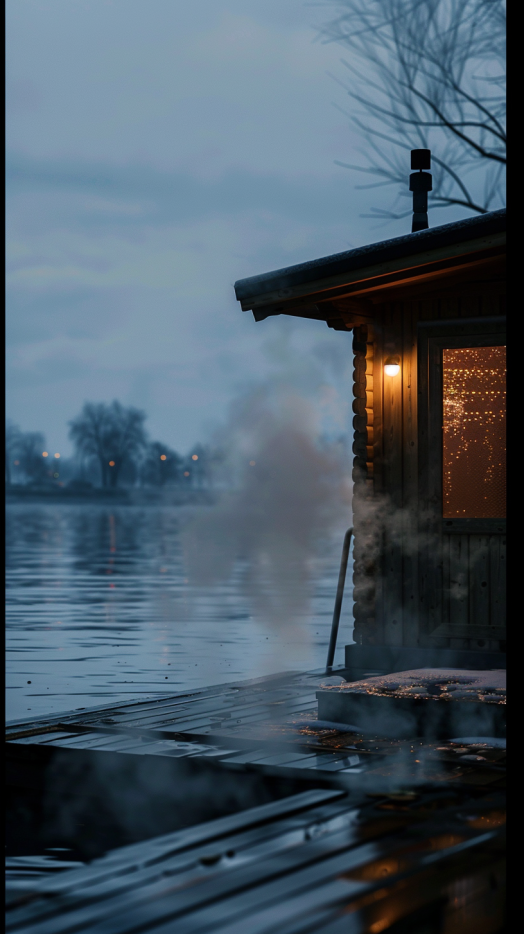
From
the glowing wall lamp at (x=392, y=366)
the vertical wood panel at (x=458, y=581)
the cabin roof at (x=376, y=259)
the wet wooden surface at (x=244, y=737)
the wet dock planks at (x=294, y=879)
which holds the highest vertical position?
the cabin roof at (x=376, y=259)

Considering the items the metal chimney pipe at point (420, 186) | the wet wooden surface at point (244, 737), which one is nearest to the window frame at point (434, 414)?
the wet wooden surface at point (244, 737)

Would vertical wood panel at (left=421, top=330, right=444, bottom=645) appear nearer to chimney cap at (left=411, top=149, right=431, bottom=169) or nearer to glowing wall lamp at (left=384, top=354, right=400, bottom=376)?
glowing wall lamp at (left=384, top=354, right=400, bottom=376)

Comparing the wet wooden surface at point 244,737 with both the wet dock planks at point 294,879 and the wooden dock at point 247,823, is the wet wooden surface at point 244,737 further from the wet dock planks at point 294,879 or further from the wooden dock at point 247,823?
the wet dock planks at point 294,879

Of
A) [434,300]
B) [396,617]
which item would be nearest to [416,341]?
[434,300]

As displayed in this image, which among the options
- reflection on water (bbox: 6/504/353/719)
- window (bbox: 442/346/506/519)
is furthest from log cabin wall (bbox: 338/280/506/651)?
reflection on water (bbox: 6/504/353/719)

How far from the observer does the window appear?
894cm

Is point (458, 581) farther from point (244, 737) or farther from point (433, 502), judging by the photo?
point (244, 737)

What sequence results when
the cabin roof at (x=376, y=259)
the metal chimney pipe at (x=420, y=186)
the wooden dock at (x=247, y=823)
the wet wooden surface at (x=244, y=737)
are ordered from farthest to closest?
the metal chimney pipe at (x=420, y=186) < the cabin roof at (x=376, y=259) < the wet wooden surface at (x=244, y=737) < the wooden dock at (x=247, y=823)

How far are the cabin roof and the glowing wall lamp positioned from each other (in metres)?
0.97

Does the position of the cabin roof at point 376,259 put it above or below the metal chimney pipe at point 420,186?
below

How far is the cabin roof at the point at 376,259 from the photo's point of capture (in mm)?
8102

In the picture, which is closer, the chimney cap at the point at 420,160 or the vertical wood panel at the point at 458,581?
the vertical wood panel at the point at 458,581

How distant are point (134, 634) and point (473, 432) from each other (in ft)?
→ 20.1

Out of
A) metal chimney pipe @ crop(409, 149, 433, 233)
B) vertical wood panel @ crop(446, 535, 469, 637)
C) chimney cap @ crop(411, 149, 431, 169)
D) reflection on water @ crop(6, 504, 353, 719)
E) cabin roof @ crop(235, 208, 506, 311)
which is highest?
chimney cap @ crop(411, 149, 431, 169)
